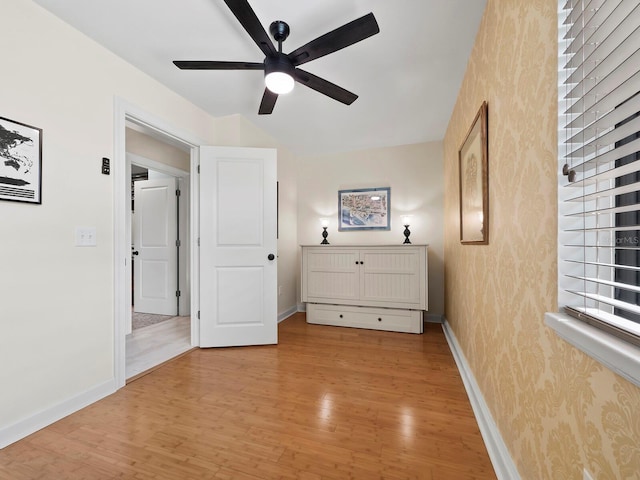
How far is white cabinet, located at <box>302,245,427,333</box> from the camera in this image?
3.30 meters

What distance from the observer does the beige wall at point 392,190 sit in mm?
3789

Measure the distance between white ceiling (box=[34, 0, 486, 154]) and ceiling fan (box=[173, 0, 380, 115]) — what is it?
229 mm

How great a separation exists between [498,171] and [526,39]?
0.55 meters

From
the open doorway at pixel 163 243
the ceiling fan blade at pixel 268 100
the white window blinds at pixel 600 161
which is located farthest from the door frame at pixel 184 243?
the white window blinds at pixel 600 161

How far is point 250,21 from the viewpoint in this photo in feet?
4.75

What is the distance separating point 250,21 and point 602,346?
1.82 metres

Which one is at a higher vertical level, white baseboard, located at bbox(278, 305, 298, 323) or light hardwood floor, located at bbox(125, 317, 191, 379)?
white baseboard, located at bbox(278, 305, 298, 323)

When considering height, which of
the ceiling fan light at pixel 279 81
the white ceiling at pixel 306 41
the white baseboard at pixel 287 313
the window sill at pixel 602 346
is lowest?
the white baseboard at pixel 287 313

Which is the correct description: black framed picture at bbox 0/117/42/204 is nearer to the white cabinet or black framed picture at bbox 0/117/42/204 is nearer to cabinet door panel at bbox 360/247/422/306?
the white cabinet

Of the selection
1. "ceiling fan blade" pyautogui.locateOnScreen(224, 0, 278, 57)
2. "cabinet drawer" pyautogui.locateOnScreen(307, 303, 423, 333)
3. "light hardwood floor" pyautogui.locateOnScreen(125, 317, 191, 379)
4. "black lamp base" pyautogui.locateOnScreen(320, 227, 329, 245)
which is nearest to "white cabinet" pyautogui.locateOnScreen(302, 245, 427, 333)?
"cabinet drawer" pyautogui.locateOnScreen(307, 303, 423, 333)

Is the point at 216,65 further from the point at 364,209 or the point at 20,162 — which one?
the point at 364,209

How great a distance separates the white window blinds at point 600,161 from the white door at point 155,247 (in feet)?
13.9

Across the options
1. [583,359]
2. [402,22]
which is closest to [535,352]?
[583,359]

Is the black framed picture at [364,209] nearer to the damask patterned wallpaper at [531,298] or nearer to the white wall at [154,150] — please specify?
the white wall at [154,150]
